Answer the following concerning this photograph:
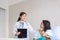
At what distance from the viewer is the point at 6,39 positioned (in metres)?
1.78

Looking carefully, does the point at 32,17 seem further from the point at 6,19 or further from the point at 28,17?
the point at 6,19

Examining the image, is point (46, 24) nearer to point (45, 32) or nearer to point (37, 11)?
point (45, 32)

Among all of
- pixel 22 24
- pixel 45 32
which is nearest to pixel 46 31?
pixel 45 32

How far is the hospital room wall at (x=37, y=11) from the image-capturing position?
5.74ft

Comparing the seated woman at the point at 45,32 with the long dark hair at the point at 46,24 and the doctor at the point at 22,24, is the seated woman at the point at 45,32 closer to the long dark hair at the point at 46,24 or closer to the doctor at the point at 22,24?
the long dark hair at the point at 46,24

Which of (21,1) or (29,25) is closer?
(29,25)

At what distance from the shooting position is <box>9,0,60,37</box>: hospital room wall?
5.74 feet

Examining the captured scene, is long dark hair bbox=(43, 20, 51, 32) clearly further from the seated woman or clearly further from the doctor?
the doctor

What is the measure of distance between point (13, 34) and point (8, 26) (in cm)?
14

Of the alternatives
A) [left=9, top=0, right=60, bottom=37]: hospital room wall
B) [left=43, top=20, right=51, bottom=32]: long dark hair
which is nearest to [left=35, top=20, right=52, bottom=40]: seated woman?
[left=43, top=20, right=51, bottom=32]: long dark hair

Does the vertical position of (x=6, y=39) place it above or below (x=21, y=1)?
below

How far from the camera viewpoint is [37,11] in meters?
1.81

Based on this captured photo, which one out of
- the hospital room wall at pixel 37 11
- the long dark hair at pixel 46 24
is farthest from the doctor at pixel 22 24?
the long dark hair at pixel 46 24

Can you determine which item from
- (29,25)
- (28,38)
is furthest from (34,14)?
(28,38)
